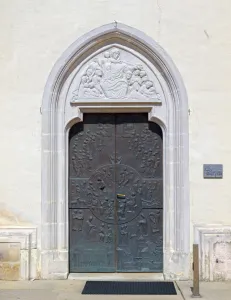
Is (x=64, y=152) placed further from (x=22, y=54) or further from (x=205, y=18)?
(x=205, y=18)

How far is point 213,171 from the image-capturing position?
7527 millimetres

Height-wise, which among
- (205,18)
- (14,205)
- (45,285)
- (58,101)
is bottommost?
(45,285)

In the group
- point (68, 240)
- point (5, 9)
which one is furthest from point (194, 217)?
point (5, 9)

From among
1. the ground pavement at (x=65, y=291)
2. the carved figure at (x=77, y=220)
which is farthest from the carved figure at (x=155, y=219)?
the carved figure at (x=77, y=220)

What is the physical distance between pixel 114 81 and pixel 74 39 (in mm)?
894

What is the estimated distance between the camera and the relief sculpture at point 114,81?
303 inches

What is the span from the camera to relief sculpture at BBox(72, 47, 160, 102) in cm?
771

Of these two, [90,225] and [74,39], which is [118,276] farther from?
[74,39]

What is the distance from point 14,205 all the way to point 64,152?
1124 millimetres

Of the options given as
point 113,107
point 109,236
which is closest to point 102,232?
point 109,236

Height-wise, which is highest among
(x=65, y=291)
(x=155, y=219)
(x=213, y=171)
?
(x=213, y=171)

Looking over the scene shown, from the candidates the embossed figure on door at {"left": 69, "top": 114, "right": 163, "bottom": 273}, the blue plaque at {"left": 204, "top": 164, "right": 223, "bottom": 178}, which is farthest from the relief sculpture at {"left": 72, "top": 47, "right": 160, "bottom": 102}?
the blue plaque at {"left": 204, "top": 164, "right": 223, "bottom": 178}

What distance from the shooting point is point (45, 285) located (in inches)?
283

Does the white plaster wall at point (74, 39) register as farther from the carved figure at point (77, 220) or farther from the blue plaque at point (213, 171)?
the carved figure at point (77, 220)
